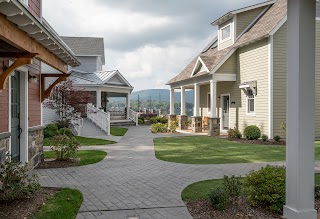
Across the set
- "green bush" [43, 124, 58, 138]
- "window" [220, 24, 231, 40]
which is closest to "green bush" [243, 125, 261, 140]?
"window" [220, 24, 231, 40]

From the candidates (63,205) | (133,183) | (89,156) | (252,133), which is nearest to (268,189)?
(133,183)

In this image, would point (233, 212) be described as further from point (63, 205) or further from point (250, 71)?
point (250, 71)

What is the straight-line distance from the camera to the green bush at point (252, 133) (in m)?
15.0

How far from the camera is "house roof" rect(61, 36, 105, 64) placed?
101 ft

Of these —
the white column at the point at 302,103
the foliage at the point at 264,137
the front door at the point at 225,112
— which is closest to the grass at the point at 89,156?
the white column at the point at 302,103

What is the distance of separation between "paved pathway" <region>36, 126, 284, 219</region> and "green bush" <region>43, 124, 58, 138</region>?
7311mm

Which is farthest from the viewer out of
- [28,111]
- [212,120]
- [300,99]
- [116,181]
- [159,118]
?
[159,118]

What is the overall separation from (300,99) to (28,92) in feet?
21.5

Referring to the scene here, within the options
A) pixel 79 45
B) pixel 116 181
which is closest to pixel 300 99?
pixel 116 181

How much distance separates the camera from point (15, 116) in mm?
7227

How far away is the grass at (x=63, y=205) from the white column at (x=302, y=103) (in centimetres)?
328

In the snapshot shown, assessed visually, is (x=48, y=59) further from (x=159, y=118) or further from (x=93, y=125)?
(x=159, y=118)

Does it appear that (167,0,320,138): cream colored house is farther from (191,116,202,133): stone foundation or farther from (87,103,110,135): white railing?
(87,103,110,135): white railing

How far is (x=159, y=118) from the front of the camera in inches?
1145
